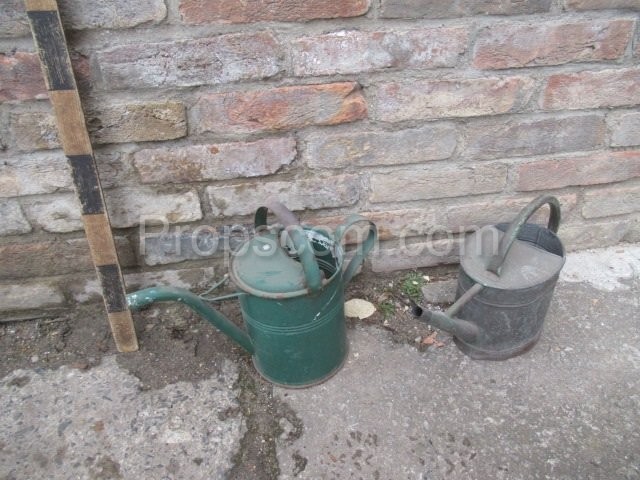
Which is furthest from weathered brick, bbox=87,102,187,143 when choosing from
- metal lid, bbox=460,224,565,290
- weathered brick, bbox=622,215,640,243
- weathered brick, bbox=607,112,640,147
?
weathered brick, bbox=622,215,640,243

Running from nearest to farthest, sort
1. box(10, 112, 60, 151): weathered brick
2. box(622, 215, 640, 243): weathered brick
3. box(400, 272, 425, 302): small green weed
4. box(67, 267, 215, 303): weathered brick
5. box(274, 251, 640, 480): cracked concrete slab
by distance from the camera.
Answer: box(274, 251, 640, 480): cracked concrete slab → box(10, 112, 60, 151): weathered brick → box(67, 267, 215, 303): weathered brick → box(400, 272, 425, 302): small green weed → box(622, 215, 640, 243): weathered brick

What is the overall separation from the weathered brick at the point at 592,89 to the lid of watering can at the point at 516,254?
0.39 m

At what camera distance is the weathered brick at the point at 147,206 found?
162 centimetres

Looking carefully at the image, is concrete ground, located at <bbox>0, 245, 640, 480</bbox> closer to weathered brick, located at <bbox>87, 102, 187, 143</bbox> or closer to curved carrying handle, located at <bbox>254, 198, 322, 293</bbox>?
curved carrying handle, located at <bbox>254, 198, 322, 293</bbox>

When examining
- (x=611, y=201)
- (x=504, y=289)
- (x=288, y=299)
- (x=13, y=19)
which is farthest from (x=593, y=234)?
(x=13, y=19)

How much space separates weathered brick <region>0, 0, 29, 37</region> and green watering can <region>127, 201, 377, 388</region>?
2.58 ft

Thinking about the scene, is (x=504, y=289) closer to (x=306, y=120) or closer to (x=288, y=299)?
(x=288, y=299)

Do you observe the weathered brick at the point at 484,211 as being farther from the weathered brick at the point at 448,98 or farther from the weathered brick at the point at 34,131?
the weathered brick at the point at 34,131

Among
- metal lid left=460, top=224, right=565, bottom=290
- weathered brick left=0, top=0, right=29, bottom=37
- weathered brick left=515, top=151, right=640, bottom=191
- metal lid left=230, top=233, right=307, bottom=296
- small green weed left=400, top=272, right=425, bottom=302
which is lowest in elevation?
small green weed left=400, top=272, right=425, bottom=302

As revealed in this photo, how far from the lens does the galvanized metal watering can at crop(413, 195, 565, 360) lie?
1.47m

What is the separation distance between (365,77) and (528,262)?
0.77 m

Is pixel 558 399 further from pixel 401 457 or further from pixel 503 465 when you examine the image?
pixel 401 457

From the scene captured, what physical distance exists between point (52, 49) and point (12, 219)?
61 cm

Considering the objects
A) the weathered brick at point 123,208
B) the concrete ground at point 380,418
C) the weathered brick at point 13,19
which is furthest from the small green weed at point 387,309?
the weathered brick at point 13,19
